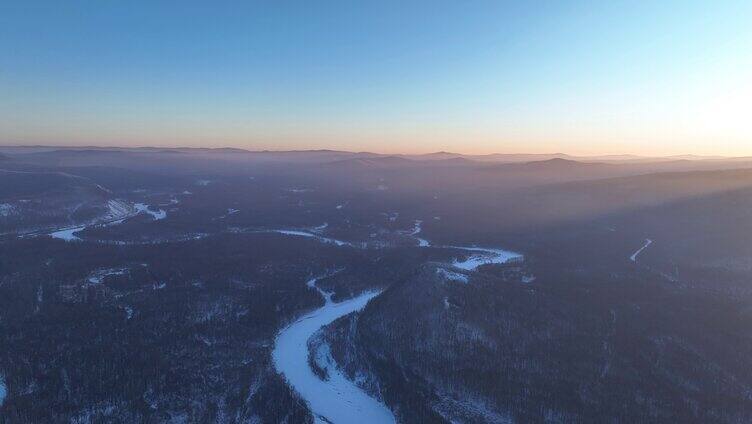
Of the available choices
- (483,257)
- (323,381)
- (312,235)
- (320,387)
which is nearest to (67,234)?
(312,235)

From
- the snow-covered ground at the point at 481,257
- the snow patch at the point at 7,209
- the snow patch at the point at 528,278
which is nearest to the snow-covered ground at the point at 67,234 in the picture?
the snow patch at the point at 7,209

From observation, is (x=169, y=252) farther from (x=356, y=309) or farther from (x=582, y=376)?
(x=582, y=376)

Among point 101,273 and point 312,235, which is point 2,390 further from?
point 312,235

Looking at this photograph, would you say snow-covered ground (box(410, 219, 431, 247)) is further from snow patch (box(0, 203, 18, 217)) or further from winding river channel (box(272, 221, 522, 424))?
snow patch (box(0, 203, 18, 217))

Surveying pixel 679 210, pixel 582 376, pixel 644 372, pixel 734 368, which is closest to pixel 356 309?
pixel 582 376

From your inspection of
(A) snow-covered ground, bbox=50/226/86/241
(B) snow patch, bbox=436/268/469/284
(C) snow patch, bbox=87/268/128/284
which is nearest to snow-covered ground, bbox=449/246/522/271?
(B) snow patch, bbox=436/268/469/284
